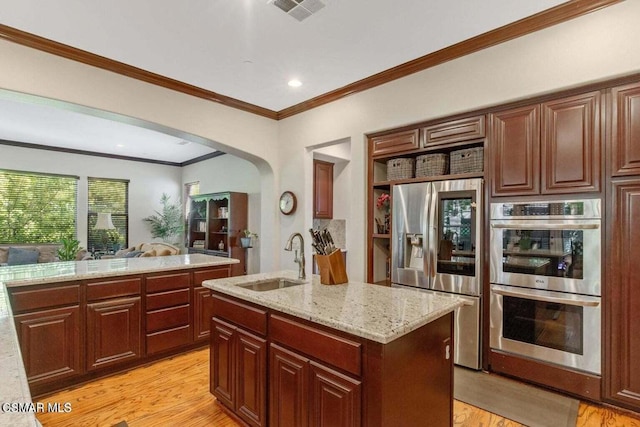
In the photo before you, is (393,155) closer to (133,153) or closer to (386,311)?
(386,311)

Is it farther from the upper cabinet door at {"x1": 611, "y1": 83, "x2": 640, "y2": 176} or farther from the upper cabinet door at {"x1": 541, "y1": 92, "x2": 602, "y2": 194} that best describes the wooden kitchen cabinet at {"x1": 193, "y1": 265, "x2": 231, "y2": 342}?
the upper cabinet door at {"x1": 611, "y1": 83, "x2": 640, "y2": 176}

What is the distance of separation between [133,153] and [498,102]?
736cm

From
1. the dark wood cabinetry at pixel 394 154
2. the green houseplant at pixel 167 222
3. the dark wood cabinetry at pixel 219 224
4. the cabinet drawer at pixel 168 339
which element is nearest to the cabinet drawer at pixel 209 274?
the cabinet drawer at pixel 168 339

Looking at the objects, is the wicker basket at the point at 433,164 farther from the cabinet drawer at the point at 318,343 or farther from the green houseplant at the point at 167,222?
the green houseplant at the point at 167,222

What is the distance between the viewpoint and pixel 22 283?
246cm

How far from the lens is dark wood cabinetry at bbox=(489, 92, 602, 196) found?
2.44m

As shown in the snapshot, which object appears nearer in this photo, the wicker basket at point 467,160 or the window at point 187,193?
the wicker basket at point 467,160

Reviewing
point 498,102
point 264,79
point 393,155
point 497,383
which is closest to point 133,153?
point 264,79

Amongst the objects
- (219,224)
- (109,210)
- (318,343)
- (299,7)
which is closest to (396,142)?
(299,7)

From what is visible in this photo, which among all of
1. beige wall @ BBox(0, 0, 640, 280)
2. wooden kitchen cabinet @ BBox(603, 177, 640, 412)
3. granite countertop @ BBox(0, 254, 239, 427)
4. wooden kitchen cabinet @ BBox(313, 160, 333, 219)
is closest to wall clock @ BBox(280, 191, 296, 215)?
beige wall @ BBox(0, 0, 640, 280)

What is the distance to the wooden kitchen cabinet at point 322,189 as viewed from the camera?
564cm

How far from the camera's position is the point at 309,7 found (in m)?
2.49

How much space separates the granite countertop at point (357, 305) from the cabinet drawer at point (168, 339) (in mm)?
1245

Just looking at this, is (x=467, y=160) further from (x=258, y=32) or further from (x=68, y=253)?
(x=68, y=253)
